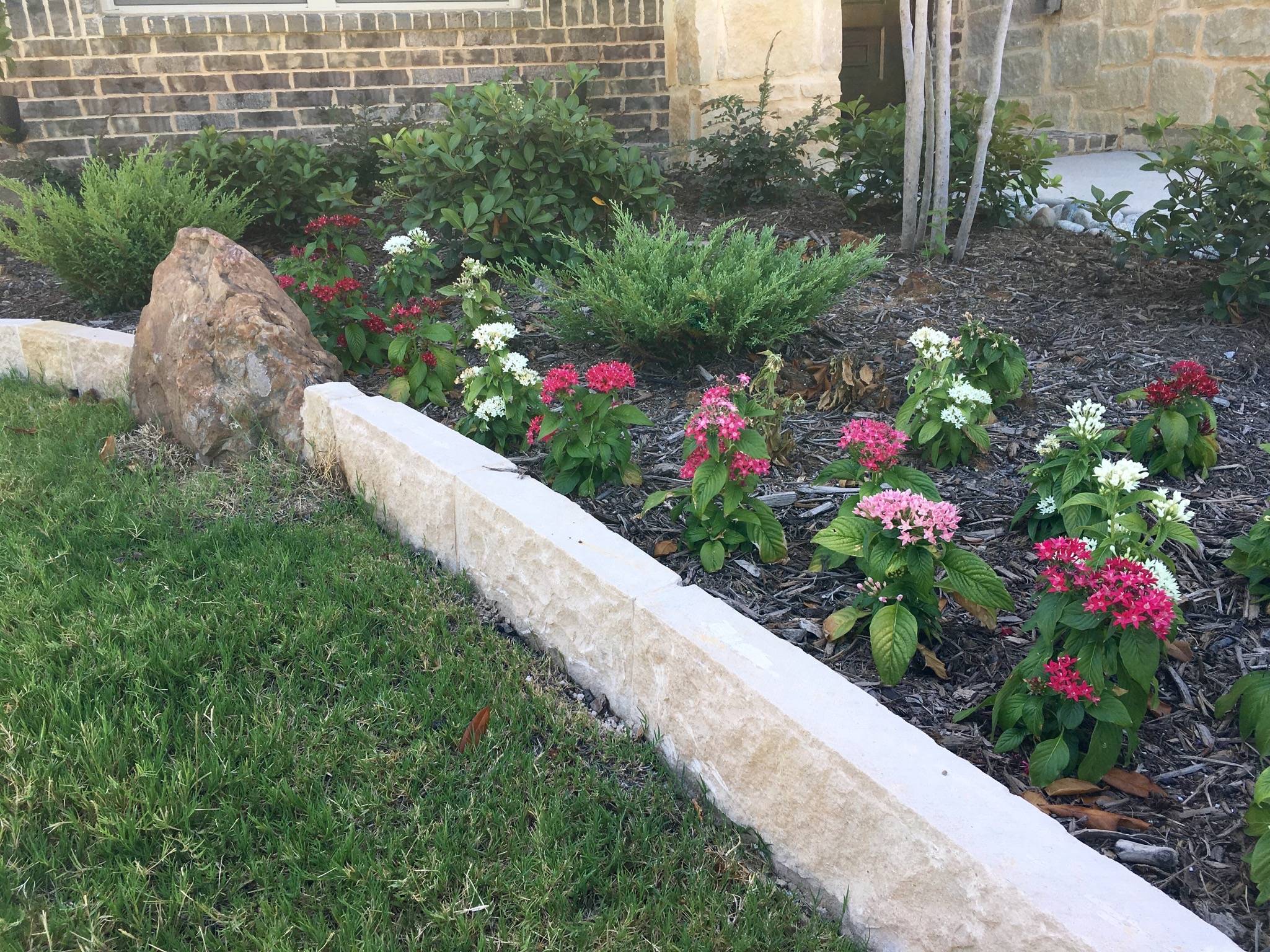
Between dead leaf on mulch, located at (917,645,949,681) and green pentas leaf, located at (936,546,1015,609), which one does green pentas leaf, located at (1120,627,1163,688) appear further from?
dead leaf on mulch, located at (917,645,949,681)

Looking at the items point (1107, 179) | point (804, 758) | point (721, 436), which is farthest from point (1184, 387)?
point (1107, 179)

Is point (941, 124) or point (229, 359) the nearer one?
point (229, 359)

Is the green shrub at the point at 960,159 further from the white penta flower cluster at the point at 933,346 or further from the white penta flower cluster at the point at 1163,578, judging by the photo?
the white penta flower cluster at the point at 1163,578

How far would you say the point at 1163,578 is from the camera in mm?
1854

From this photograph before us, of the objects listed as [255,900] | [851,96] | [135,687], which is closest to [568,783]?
[255,900]

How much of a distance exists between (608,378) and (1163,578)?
1.56 m

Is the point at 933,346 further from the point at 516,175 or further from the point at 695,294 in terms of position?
the point at 516,175

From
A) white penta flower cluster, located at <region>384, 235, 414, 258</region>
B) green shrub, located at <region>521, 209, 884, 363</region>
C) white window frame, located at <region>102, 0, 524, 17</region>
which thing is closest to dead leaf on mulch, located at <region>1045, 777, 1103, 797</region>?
green shrub, located at <region>521, 209, 884, 363</region>

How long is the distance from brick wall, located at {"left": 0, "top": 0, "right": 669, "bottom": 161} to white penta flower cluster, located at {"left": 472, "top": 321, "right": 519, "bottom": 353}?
4214 mm

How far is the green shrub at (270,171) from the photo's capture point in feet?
18.1

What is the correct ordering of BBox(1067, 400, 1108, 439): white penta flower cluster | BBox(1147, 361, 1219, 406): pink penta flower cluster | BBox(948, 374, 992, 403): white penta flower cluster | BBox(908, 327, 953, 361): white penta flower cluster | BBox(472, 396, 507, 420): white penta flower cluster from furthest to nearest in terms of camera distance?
BBox(472, 396, 507, 420): white penta flower cluster < BBox(908, 327, 953, 361): white penta flower cluster < BBox(948, 374, 992, 403): white penta flower cluster < BBox(1147, 361, 1219, 406): pink penta flower cluster < BBox(1067, 400, 1108, 439): white penta flower cluster

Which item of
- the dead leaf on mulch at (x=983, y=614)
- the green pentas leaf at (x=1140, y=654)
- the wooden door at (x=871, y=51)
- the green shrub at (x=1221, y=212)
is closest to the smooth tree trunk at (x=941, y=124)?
the green shrub at (x=1221, y=212)

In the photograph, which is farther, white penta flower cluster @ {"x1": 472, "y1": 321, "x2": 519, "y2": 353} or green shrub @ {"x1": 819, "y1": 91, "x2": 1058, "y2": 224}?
green shrub @ {"x1": 819, "y1": 91, "x2": 1058, "y2": 224}

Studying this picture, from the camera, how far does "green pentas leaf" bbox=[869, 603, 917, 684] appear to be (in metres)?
2.03
